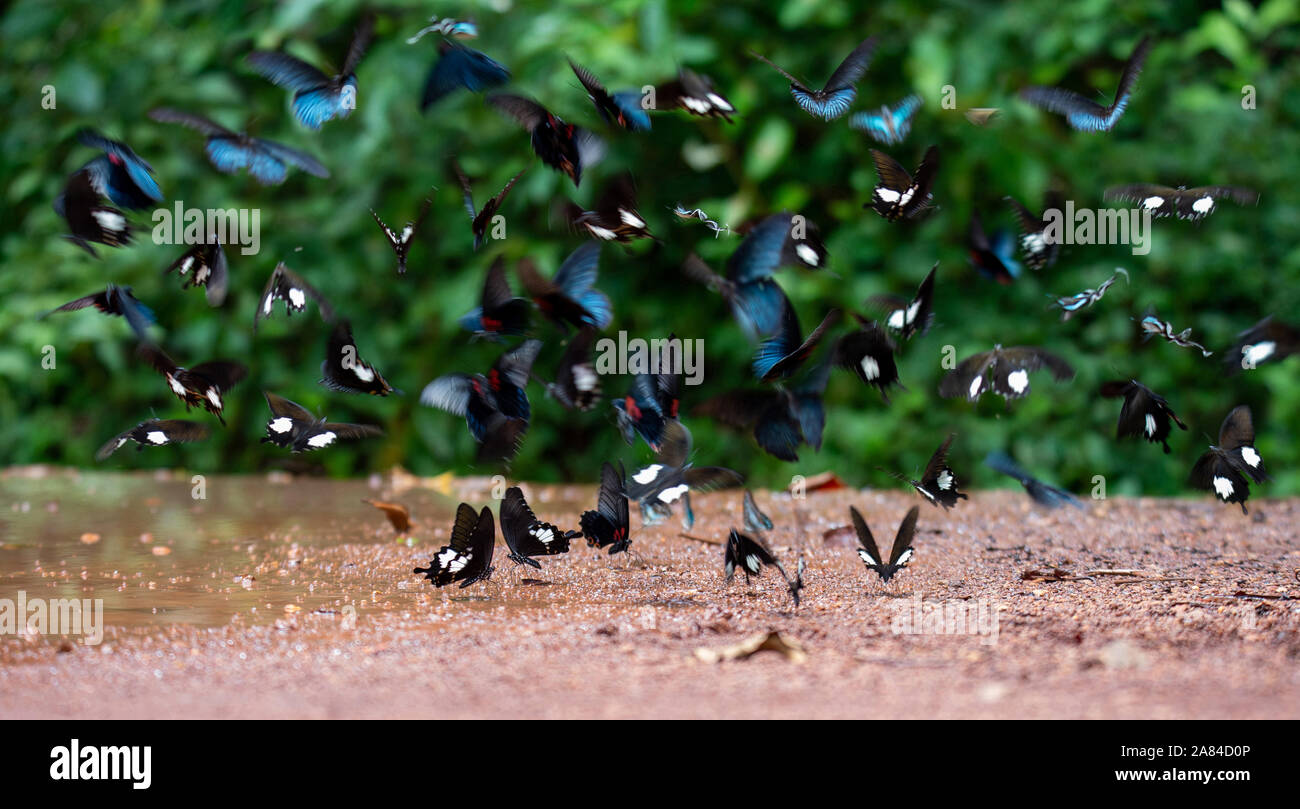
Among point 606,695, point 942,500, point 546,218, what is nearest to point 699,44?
point 546,218

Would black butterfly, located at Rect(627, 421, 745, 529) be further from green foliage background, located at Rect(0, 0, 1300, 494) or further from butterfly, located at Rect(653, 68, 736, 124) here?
green foliage background, located at Rect(0, 0, 1300, 494)

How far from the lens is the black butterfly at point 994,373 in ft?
9.32

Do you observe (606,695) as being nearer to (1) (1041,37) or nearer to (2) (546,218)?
(2) (546,218)

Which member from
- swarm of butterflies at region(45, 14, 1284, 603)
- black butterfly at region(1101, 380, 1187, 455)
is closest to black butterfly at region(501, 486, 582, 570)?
swarm of butterflies at region(45, 14, 1284, 603)

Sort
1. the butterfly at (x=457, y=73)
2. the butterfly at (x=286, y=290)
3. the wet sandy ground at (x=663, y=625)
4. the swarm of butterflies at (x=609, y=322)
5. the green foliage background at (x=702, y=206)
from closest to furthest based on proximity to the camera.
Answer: the wet sandy ground at (x=663, y=625), the swarm of butterflies at (x=609, y=322), the butterfly at (x=457, y=73), the butterfly at (x=286, y=290), the green foliage background at (x=702, y=206)

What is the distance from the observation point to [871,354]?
2652 millimetres

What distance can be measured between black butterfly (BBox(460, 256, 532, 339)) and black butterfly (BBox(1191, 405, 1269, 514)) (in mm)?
1669

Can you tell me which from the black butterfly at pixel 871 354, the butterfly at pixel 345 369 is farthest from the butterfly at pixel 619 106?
the butterfly at pixel 345 369

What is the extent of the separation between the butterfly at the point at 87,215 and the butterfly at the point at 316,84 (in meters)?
0.50

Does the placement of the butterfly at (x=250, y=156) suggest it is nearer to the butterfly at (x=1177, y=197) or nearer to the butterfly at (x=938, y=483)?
the butterfly at (x=938, y=483)

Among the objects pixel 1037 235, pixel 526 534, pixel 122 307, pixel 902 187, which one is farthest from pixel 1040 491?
pixel 122 307

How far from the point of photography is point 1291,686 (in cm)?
160

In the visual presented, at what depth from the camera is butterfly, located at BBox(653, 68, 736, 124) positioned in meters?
2.88

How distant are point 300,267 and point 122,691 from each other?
9.91ft
